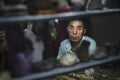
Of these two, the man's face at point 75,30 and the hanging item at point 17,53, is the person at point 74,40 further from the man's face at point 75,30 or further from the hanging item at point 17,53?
the hanging item at point 17,53

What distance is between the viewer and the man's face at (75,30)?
148 cm

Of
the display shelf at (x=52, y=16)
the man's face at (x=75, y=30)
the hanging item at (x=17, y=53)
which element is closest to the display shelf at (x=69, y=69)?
the hanging item at (x=17, y=53)

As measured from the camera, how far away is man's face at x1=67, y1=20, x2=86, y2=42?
58.4 inches

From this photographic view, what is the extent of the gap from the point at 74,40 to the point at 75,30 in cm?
7

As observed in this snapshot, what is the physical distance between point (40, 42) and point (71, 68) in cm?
23

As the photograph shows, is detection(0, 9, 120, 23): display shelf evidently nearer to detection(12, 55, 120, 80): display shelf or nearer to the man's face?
the man's face

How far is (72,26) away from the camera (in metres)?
1.49

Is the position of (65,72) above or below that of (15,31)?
below

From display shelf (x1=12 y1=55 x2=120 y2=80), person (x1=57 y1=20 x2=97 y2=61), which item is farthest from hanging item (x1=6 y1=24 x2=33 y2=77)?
person (x1=57 y1=20 x2=97 y2=61)

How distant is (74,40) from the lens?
153 centimetres

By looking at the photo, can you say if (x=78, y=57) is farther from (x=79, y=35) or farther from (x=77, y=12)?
(x=77, y=12)

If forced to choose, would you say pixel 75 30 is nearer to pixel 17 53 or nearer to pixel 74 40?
pixel 74 40

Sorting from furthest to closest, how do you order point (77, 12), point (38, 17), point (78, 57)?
point (78, 57) → point (77, 12) → point (38, 17)

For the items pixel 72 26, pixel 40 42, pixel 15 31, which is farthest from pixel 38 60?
pixel 72 26
